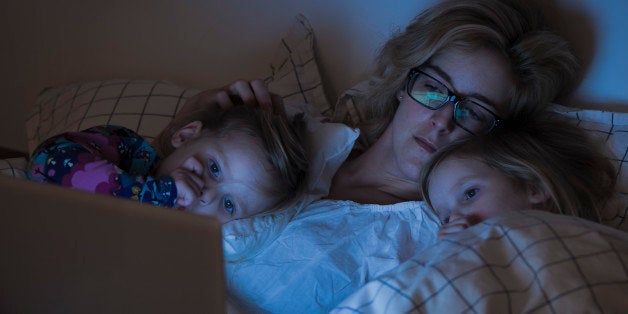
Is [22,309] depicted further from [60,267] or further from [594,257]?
[594,257]

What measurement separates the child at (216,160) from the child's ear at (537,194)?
0.51 meters

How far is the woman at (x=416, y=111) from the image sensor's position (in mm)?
1243

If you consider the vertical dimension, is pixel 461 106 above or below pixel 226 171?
above

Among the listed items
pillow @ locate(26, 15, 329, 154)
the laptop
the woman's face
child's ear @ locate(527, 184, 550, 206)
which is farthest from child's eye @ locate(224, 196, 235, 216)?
the laptop

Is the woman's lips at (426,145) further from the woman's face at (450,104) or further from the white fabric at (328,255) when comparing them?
the white fabric at (328,255)

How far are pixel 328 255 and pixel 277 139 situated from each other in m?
0.28

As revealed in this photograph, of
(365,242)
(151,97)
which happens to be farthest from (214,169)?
(151,97)

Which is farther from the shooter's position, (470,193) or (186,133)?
(186,133)

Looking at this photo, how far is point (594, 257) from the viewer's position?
83 cm

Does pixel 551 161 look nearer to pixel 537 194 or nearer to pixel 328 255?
pixel 537 194

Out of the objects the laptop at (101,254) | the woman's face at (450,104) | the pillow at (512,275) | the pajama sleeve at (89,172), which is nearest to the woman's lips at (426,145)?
the woman's face at (450,104)

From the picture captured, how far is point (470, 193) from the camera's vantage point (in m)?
1.19

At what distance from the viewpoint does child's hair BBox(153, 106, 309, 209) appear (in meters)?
1.28

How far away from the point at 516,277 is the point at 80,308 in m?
0.60
